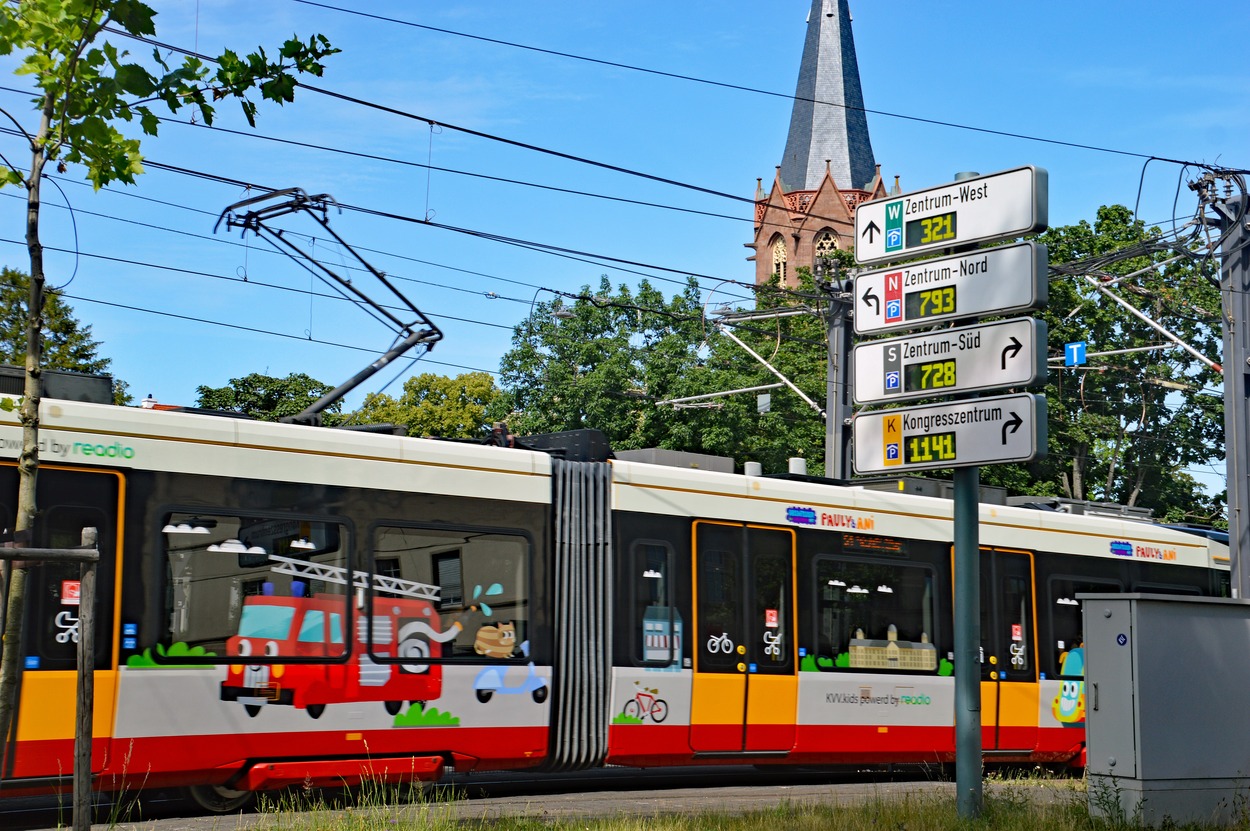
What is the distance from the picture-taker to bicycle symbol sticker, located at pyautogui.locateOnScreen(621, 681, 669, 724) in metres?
12.7

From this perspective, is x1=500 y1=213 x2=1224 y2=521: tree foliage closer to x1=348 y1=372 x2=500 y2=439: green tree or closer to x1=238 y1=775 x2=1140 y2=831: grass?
x1=348 y1=372 x2=500 y2=439: green tree

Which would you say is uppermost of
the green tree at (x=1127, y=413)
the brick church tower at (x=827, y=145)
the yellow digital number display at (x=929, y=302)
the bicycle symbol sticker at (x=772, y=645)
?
the brick church tower at (x=827, y=145)

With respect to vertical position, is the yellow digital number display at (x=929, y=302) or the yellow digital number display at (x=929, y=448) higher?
the yellow digital number display at (x=929, y=302)

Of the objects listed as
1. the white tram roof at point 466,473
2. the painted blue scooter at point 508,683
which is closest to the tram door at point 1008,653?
the white tram roof at point 466,473

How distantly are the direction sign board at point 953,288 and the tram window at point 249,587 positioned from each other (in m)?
4.51

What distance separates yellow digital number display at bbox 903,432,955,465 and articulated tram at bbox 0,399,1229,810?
3392 mm

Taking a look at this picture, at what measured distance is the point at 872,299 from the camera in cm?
1075

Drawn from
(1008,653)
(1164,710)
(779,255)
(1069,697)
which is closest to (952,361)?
(1164,710)

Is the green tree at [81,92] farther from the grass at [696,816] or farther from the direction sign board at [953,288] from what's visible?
the direction sign board at [953,288]

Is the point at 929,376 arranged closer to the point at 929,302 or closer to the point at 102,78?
the point at 929,302

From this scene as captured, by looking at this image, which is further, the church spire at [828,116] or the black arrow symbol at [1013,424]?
the church spire at [828,116]

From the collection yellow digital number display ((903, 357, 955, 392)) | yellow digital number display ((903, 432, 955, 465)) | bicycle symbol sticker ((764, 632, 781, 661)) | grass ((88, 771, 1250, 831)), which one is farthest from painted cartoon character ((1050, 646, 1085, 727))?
yellow digital number display ((903, 357, 955, 392))

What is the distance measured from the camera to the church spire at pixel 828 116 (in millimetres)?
82500

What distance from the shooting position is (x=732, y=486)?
13.8 meters
